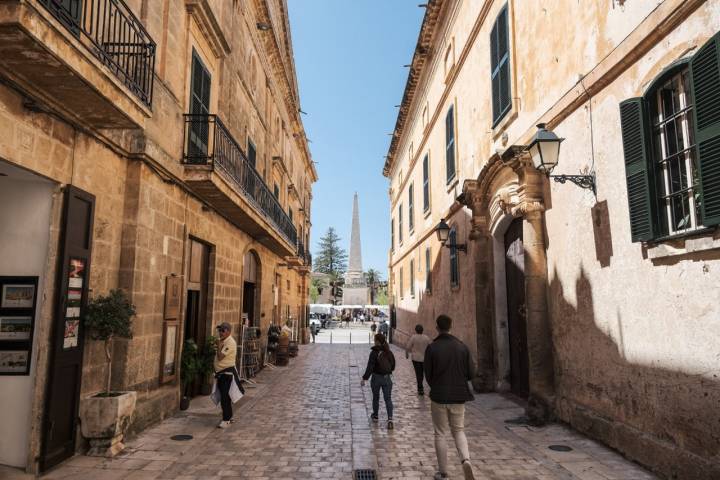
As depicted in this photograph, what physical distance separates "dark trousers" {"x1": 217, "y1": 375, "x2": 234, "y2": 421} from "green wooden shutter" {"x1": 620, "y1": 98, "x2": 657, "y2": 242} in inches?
242

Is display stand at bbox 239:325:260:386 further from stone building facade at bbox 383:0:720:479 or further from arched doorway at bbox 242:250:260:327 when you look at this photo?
stone building facade at bbox 383:0:720:479

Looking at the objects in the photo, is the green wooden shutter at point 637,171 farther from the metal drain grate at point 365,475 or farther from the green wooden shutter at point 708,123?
the metal drain grate at point 365,475

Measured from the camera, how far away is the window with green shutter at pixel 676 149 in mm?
4453

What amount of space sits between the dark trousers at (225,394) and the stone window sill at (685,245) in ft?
20.4

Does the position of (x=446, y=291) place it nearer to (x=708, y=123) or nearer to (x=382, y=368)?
(x=382, y=368)

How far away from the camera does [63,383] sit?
5.51 m

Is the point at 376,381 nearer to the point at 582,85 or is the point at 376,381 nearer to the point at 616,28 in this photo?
the point at 582,85

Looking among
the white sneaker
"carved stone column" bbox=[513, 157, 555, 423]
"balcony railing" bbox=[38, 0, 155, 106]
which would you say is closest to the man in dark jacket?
the white sneaker

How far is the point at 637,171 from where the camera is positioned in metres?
5.59

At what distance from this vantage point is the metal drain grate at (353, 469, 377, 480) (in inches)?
213

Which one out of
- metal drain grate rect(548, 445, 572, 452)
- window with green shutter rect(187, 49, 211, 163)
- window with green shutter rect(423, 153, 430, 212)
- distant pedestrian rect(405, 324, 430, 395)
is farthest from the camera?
window with green shutter rect(423, 153, 430, 212)

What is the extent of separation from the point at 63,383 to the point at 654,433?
651 cm

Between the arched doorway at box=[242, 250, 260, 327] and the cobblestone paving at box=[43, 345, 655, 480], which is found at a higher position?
the arched doorway at box=[242, 250, 260, 327]

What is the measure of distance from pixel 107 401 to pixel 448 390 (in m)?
4.03
